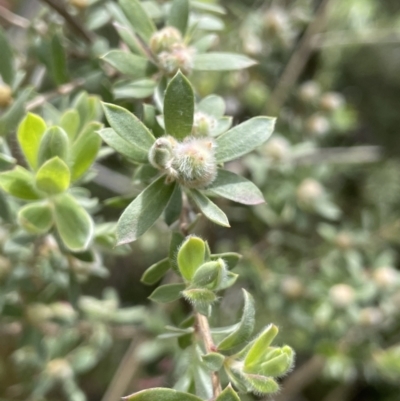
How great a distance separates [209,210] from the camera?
491mm

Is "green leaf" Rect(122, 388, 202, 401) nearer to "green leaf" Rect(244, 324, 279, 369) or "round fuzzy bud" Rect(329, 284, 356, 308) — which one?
"green leaf" Rect(244, 324, 279, 369)

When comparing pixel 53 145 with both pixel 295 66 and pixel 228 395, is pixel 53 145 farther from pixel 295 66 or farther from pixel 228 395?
pixel 295 66

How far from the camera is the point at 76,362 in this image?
3.33ft

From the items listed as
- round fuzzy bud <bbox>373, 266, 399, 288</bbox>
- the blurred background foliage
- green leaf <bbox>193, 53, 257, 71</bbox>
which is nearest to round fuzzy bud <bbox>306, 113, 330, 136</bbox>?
the blurred background foliage

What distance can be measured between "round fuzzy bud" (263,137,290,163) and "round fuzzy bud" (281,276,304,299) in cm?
30

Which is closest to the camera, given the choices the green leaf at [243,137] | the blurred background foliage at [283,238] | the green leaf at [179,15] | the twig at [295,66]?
the green leaf at [243,137]

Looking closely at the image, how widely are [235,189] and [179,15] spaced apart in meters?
0.27

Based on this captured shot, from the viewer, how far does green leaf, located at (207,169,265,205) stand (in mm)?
519

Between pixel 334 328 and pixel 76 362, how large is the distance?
59 cm

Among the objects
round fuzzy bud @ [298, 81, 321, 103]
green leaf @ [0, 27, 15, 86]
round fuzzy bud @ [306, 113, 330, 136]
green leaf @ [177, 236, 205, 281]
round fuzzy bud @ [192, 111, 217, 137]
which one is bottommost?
round fuzzy bud @ [306, 113, 330, 136]

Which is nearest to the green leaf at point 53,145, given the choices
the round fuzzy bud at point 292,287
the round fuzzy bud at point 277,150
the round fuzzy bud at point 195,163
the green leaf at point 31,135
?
the green leaf at point 31,135

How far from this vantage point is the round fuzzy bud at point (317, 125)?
1.21m

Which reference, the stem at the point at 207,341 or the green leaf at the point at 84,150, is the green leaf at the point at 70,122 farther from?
the stem at the point at 207,341

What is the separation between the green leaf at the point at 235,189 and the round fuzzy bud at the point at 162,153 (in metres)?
0.06
